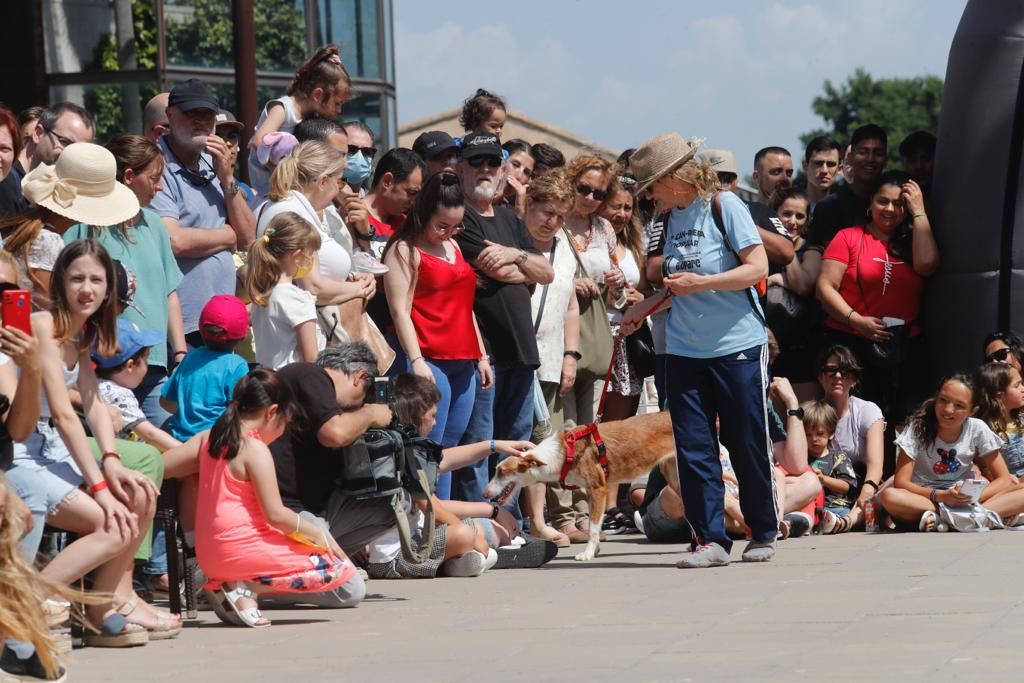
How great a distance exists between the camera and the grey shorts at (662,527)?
374 inches

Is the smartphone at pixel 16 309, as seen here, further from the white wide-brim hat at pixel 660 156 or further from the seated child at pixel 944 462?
the seated child at pixel 944 462

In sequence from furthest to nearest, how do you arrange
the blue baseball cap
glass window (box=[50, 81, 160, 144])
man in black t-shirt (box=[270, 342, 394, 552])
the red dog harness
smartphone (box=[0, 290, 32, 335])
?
1. glass window (box=[50, 81, 160, 144])
2. the red dog harness
3. man in black t-shirt (box=[270, 342, 394, 552])
4. the blue baseball cap
5. smartphone (box=[0, 290, 32, 335])

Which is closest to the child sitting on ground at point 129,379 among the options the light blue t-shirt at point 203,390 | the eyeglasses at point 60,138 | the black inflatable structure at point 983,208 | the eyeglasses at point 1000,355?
the light blue t-shirt at point 203,390

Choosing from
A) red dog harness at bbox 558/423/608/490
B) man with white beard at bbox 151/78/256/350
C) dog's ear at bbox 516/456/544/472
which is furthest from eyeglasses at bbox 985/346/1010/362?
man with white beard at bbox 151/78/256/350

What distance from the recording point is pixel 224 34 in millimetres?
15609

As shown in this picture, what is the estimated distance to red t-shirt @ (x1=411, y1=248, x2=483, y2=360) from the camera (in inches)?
335

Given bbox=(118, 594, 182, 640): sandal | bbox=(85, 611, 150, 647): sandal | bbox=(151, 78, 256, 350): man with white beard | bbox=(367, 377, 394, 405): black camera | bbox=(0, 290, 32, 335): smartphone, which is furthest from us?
bbox=(151, 78, 256, 350): man with white beard

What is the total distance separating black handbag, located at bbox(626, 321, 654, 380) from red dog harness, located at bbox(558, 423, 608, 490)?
1.67m

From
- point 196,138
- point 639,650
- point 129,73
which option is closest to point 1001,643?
point 639,650

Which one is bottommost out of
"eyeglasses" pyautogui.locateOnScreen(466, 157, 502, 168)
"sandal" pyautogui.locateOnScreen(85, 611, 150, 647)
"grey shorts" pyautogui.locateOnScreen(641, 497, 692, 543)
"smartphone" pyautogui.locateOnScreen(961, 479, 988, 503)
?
"grey shorts" pyautogui.locateOnScreen(641, 497, 692, 543)

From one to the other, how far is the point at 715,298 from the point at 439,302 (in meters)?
1.42

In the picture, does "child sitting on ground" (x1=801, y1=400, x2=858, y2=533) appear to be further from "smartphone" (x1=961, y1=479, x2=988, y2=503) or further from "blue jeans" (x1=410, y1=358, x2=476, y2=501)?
"blue jeans" (x1=410, y1=358, x2=476, y2=501)

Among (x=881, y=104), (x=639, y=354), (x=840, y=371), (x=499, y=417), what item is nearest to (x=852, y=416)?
(x=840, y=371)

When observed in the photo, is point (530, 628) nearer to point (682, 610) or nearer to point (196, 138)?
point (682, 610)
